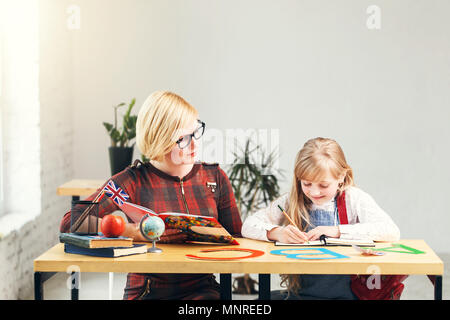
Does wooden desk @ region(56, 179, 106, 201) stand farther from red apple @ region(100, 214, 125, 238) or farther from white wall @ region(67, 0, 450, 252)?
red apple @ region(100, 214, 125, 238)

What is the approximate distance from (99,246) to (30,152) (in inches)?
103

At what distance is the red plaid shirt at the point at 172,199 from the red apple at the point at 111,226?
0.80 ft

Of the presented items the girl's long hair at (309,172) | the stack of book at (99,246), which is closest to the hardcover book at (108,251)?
the stack of book at (99,246)

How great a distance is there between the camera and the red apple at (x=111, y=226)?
6.44ft

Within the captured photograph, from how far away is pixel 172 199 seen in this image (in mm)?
2311

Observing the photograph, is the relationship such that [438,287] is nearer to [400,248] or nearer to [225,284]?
[400,248]

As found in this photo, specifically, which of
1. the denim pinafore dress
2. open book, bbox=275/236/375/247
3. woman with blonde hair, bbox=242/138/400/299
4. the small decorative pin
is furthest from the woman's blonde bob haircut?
the denim pinafore dress

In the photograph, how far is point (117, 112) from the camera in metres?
5.34

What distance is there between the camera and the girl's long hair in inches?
91.7

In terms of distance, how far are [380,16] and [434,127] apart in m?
1.14

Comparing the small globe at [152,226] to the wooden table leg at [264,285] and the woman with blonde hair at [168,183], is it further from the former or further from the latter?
the wooden table leg at [264,285]

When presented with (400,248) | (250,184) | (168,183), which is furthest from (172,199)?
(250,184)
